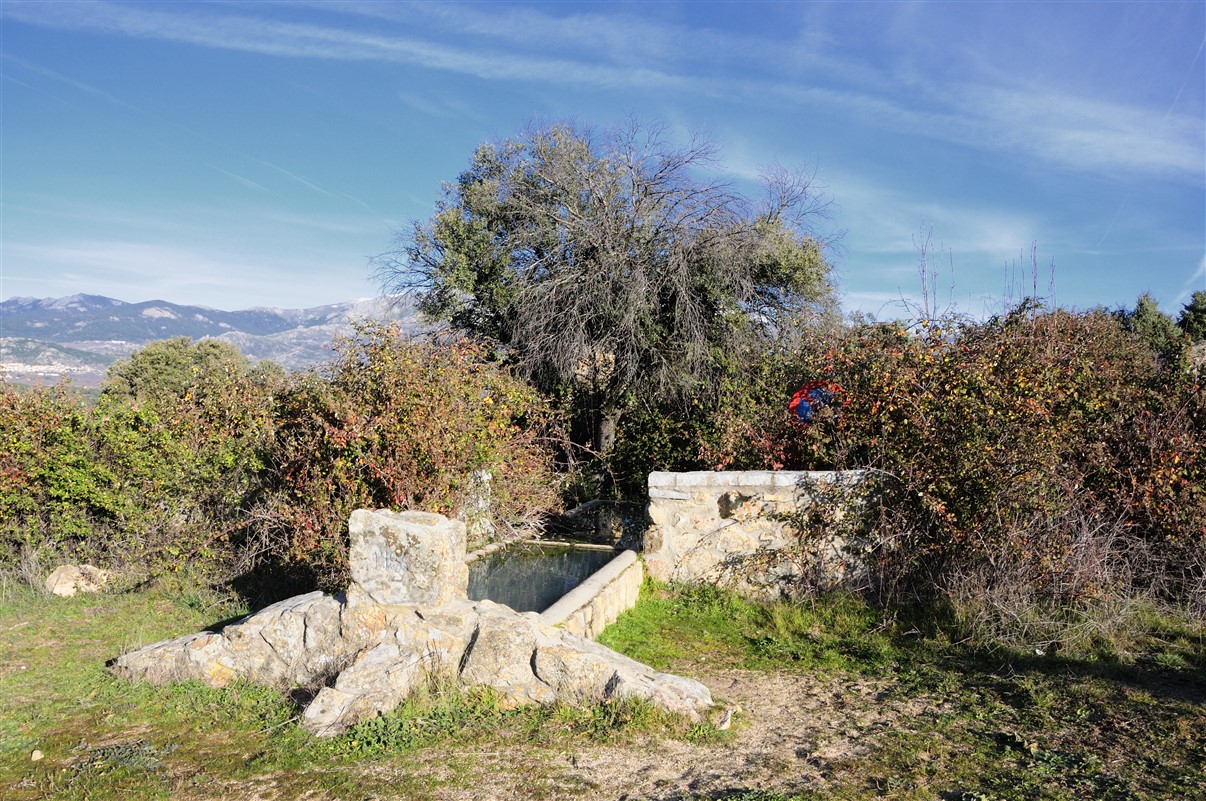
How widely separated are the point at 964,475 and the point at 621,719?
4.44m

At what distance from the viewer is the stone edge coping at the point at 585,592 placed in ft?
20.6

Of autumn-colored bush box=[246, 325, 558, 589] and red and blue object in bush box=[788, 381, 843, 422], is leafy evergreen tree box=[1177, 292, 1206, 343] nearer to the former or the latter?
red and blue object in bush box=[788, 381, 843, 422]

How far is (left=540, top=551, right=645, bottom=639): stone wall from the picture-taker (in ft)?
21.0

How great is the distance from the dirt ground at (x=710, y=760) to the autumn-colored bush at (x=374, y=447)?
3.36m

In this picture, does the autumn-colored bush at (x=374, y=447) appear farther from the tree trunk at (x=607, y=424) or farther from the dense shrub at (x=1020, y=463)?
the tree trunk at (x=607, y=424)

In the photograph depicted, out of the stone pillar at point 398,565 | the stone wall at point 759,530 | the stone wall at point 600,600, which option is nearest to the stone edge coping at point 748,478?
the stone wall at point 759,530

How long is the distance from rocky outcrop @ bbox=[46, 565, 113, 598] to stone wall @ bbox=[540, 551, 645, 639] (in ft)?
16.6

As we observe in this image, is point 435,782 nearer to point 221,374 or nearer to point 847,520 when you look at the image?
point 847,520

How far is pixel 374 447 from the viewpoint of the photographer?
24.2 ft

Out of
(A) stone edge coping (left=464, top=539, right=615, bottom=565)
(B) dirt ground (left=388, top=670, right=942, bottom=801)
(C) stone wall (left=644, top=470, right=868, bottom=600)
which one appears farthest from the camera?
(A) stone edge coping (left=464, top=539, right=615, bottom=565)

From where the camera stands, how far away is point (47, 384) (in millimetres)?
9250

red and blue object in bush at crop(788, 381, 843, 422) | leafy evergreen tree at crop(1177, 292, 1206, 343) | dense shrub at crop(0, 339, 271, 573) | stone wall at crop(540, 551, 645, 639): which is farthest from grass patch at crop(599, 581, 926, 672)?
leafy evergreen tree at crop(1177, 292, 1206, 343)

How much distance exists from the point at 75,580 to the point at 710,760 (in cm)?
712

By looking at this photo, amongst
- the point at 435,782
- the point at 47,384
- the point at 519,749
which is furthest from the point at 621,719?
the point at 47,384
